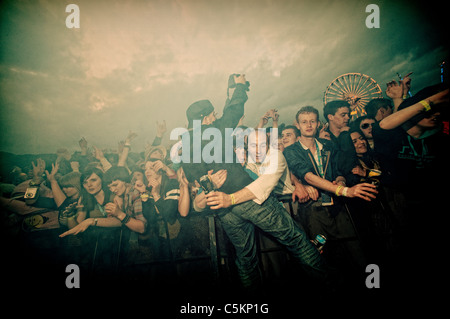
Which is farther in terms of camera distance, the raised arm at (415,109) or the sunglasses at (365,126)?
the sunglasses at (365,126)

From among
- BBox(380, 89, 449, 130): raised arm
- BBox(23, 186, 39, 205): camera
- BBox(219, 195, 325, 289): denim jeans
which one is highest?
BBox(380, 89, 449, 130): raised arm

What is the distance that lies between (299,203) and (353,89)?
5.61m

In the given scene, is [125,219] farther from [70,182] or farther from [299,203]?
[299,203]

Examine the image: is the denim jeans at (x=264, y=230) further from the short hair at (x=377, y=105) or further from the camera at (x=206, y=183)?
the short hair at (x=377, y=105)

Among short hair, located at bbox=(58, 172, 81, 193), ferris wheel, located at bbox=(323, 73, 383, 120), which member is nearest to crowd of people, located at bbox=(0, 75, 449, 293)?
short hair, located at bbox=(58, 172, 81, 193)

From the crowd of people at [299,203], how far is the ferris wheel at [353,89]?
2016 mm

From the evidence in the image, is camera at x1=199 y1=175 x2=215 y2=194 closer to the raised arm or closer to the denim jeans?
the denim jeans

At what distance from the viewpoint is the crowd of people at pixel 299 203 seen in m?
2.59

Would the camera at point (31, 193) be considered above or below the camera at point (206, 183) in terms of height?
below

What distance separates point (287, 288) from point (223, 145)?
3.32m

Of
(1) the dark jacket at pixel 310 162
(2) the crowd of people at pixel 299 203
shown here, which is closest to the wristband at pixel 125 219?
(2) the crowd of people at pixel 299 203

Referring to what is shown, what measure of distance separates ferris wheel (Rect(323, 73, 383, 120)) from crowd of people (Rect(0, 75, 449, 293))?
79.4 inches

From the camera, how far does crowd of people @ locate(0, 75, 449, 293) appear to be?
2588mm
